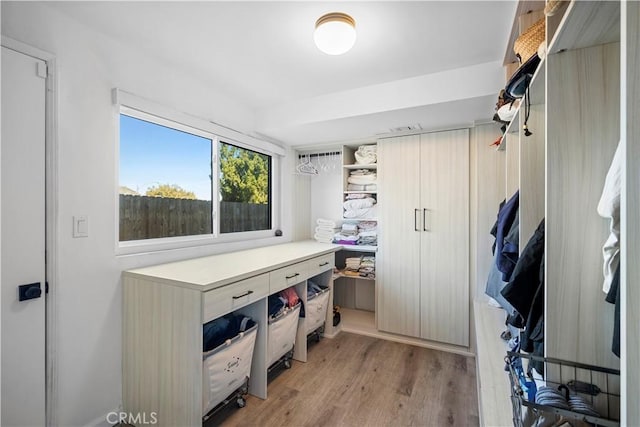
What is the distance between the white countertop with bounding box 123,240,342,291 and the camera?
156cm

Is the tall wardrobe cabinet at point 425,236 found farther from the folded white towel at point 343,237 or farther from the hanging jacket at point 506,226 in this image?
the hanging jacket at point 506,226

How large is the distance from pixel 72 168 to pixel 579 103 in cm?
224

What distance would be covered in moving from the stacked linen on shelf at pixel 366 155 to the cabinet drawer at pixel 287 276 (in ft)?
4.56

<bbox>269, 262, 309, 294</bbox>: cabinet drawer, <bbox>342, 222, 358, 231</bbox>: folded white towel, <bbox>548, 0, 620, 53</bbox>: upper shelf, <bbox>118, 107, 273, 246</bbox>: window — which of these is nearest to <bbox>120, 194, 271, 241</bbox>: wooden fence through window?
A: <bbox>118, 107, 273, 246</bbox>: window

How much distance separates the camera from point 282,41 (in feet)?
5.62

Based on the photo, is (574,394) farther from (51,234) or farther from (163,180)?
(163,180)

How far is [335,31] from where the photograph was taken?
4.69 ft

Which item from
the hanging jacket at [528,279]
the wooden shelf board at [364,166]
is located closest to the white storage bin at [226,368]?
the hanging jacket at [528,279]

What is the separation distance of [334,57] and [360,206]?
5.36 ft

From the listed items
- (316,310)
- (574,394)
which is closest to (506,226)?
(574,394)

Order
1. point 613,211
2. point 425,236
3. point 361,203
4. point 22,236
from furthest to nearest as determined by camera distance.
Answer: point 361,203
point 425,236
point 22,236
point 613,211

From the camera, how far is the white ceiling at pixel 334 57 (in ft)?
4.81

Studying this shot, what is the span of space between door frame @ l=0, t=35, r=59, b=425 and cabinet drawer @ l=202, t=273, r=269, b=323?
0.78 metres

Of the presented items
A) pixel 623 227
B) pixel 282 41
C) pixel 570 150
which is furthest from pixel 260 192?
pixel 623 227
